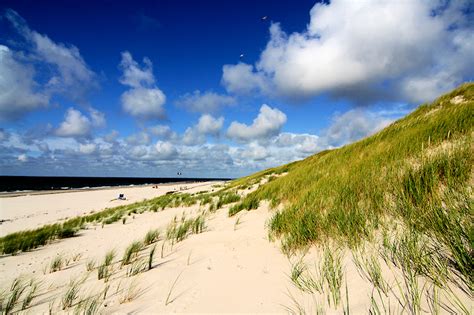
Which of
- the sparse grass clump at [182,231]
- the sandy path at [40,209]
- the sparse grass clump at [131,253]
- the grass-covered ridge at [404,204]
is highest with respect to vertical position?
the grass-covered ridge at [404,204]

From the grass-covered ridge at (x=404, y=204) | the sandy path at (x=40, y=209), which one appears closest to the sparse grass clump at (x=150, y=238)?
the grass-covered ridge at (x=404, y=204)

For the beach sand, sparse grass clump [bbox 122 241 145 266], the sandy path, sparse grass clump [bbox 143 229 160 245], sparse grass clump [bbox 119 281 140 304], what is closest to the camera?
the beach sand

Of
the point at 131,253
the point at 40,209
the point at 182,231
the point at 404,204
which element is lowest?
the point at 40,209

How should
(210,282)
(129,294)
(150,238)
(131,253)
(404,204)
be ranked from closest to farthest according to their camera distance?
1. (129,294)
2. (210,282)
3. (404,204)
4. (131,253)
5. (150,238)

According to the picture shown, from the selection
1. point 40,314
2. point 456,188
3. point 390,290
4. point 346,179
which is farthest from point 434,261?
point 40,314

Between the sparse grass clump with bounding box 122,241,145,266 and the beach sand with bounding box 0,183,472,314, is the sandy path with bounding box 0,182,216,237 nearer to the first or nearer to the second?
the sparse grass clump with bounding box 122,241,145,266

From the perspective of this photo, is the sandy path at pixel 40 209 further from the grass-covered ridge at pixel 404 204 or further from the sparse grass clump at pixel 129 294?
the grass-covered ridge at pixel 404 204

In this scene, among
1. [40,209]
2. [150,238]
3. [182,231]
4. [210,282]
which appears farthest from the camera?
[40,209]

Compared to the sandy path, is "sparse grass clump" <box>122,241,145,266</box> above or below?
above

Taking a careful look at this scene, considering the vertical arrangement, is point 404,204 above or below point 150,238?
above

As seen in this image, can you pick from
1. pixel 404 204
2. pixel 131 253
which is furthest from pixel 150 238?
pixel 404 204

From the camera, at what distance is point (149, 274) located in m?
3.30

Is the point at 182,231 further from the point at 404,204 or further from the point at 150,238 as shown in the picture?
the point at 404,204

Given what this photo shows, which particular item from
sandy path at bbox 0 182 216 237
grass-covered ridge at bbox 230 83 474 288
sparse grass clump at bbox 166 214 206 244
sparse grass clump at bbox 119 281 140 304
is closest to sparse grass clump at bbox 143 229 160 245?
sparse grass clump at bbox 166 214 206 244
